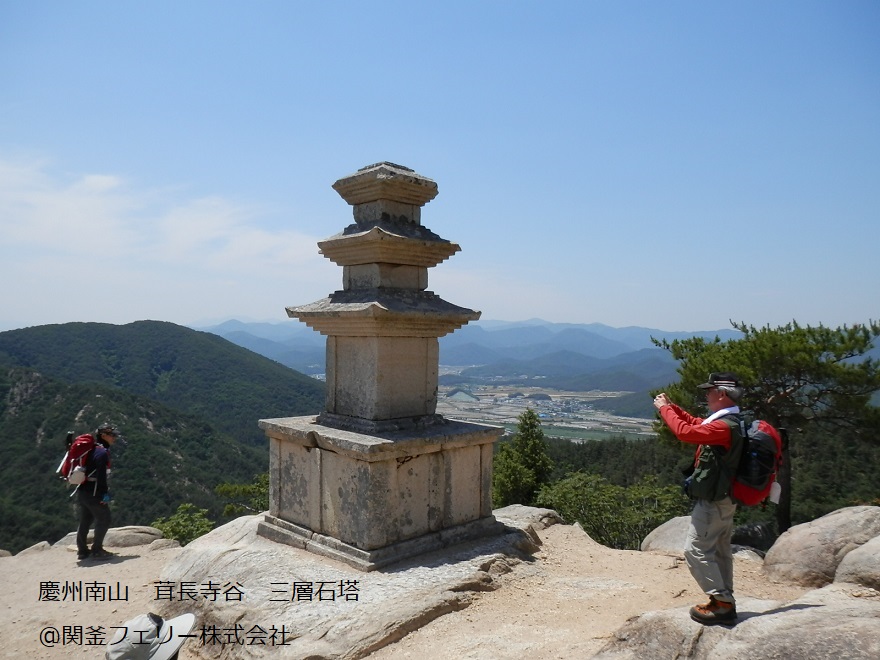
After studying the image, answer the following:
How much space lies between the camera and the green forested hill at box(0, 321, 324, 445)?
65688mm

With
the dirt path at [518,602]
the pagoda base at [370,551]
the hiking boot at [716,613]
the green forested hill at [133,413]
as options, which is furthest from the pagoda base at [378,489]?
the green forested hill at [133,413]

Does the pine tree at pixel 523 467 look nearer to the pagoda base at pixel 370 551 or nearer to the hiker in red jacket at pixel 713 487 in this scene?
the pagoda base at pixel 370 551

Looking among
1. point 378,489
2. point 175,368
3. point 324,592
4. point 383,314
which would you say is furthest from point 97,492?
point 175,368

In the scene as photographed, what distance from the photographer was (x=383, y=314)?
6.91m

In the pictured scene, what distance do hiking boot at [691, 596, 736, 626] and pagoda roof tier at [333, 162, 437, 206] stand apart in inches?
228

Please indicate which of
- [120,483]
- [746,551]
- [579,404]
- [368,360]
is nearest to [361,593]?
[368,360]

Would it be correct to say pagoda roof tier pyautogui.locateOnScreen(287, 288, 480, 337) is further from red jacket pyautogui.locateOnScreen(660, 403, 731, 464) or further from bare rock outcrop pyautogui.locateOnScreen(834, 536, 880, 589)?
bare rock outcrop pyautogui.locateOnScreen(834, 536, 880, 589)

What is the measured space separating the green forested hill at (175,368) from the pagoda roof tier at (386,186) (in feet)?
183

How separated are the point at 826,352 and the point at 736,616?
38.1 feet

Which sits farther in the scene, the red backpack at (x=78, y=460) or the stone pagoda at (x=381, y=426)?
the red backpack at (x=78, y=460)

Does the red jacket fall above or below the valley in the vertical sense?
above

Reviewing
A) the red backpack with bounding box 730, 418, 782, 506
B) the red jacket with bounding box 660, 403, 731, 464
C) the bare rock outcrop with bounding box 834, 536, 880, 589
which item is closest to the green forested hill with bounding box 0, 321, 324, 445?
the bare rock outcrop with bounding box 834, 536, 880, 589

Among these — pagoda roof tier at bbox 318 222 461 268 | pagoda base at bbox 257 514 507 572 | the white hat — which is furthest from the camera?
pagoda roof tier at bbox 318 222 461 268

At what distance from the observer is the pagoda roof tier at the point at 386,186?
759cm
